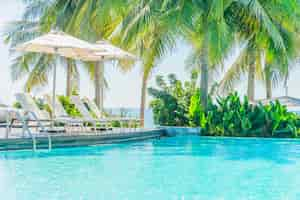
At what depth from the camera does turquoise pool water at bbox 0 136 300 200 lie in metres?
5.23

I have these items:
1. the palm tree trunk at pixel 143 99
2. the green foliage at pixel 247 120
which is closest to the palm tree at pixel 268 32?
the green foliage at pixel 247 120

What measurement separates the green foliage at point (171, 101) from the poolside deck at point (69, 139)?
2.22 metres

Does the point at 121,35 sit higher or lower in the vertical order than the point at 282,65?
higher

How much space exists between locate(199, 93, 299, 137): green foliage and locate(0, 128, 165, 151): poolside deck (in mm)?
2301

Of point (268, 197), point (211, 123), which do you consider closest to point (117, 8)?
point (211, 123)

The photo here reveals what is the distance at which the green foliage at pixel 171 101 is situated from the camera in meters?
15.3

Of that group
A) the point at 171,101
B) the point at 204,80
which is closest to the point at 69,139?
the point at 171,101

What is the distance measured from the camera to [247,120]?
543 inches

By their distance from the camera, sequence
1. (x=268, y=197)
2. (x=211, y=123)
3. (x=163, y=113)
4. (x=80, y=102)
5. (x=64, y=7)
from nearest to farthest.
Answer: (x=268, y=197) < (x=80, y=102) < (x=211, y=123) < (x=163, y=113) < (x=64, y=7)

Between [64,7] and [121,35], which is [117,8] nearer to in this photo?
[121,35]

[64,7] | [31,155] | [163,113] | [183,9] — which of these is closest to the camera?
[31,155]

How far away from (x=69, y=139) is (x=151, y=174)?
4.22m

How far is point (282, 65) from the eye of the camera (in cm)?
1398

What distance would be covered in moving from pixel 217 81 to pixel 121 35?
4.66m
